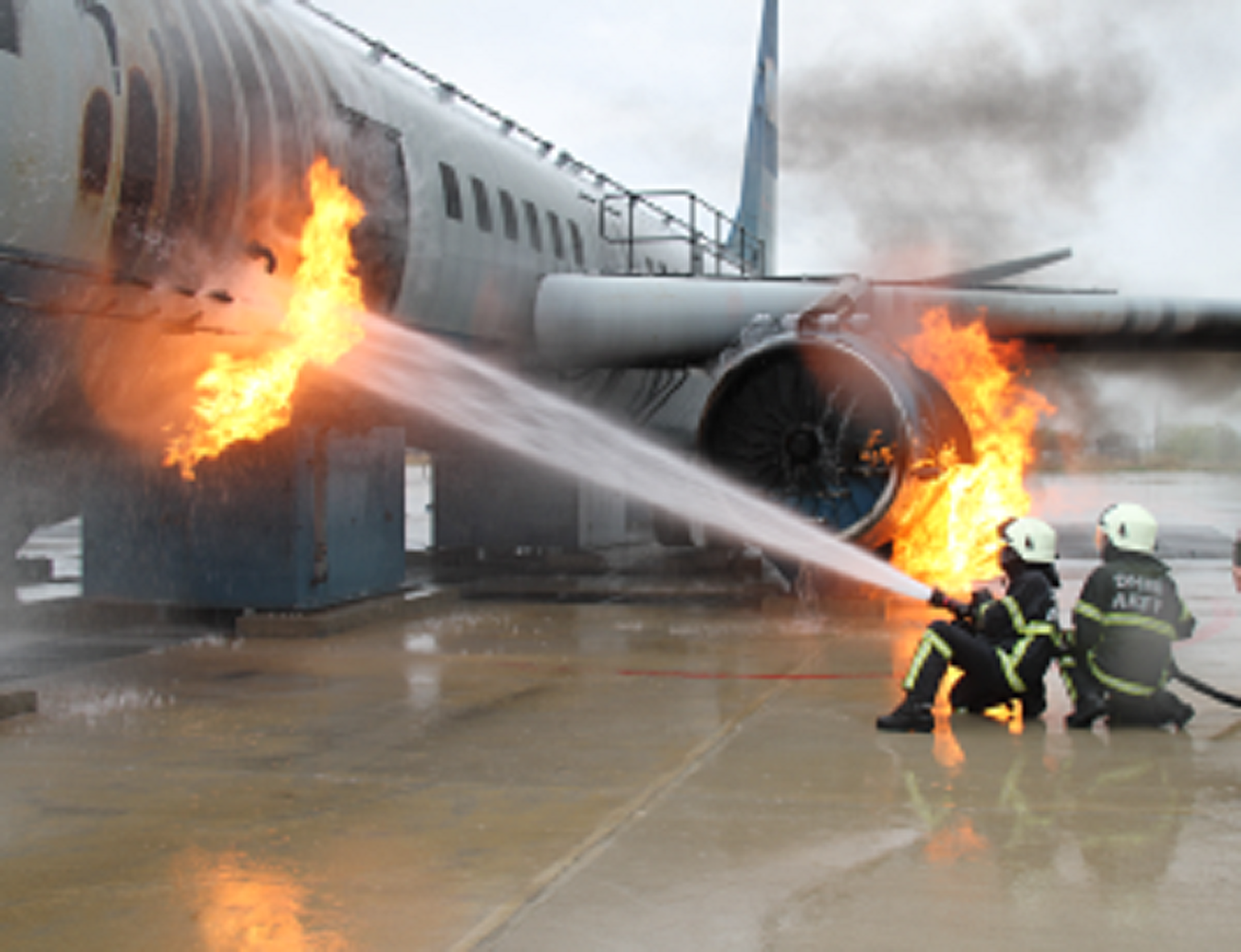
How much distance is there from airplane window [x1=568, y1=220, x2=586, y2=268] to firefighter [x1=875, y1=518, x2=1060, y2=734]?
25.8 ft

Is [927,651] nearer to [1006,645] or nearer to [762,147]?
[1006,645]

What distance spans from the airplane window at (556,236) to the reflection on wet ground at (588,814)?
5785 mm

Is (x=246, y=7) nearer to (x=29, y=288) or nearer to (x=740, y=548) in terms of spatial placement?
(x=29, y=288)

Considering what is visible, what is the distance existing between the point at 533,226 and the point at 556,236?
0.63 metres

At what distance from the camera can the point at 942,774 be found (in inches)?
219

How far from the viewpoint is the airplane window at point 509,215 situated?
39.6 ft

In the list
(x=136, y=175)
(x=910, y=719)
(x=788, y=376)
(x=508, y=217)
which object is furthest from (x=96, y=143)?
(x=788, y=376)

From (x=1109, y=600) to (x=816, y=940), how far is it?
12.0 feet

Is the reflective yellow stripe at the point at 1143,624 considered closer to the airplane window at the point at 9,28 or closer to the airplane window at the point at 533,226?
the airplane window at the point at 9,28

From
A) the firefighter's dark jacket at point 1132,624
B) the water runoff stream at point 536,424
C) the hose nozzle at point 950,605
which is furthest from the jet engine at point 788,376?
the firefighter's dark jacket at point 1132,624

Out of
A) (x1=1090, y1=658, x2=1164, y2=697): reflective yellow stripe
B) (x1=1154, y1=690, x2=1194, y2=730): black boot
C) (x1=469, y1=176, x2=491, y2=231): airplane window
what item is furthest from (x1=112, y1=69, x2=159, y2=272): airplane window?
(x1=1154, y1=690, x2=1194, y2=730): black boot

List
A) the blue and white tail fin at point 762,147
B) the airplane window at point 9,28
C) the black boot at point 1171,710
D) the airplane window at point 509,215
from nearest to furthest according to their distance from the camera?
A: 1. the airplane window at point 9,28
2. the black boot at point 1171,710
3. the airplane window at point 509,215
4. the blue and white tail fin at point 762,147

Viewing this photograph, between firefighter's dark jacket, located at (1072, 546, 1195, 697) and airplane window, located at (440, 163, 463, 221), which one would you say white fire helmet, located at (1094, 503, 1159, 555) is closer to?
firefighter's dark jacket, located at (1072, 546, 1195, 697)

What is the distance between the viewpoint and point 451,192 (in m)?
11.0
